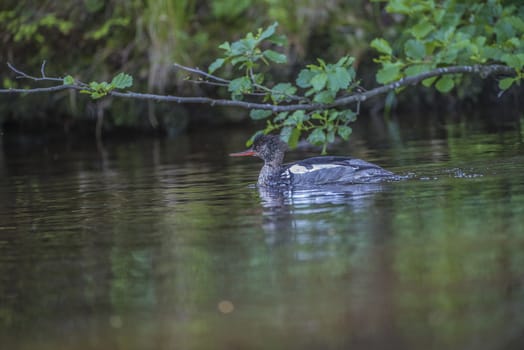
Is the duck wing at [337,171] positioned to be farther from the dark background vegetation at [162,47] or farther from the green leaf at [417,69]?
the dark background vegetation at [162,47]

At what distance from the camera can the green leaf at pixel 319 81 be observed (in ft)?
26.0

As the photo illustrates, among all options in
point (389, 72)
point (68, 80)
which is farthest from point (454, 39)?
point (68, 80)

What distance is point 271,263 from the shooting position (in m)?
5.62

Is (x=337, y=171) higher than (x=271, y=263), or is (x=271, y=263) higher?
(x=337, y=171)

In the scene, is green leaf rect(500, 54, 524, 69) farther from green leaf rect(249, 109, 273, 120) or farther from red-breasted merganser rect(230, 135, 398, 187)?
green leaf rect(249, 109, 273, 120)

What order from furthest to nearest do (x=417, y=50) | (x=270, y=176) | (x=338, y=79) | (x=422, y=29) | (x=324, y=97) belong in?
(x=270, y=176) < (x=422, y=29) < (x=417, y=50) < (x=324, y=97) < (x=338, y=79)

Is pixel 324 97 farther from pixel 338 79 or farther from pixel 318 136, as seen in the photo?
pixel 318 136

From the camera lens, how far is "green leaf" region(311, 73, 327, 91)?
26.0 feet

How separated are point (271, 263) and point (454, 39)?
3.44 metres

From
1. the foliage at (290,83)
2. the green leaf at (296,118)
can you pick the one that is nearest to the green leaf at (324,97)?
the foliage at (290,83)

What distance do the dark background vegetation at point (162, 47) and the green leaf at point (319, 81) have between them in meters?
8.38

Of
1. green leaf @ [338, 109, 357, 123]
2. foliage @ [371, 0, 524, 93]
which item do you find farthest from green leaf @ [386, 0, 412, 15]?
green leaf @ [338, 109, 357, 123]

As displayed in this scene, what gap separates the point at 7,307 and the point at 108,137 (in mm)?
12759

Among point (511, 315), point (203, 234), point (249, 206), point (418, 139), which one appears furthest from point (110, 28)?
point (511, 315)
